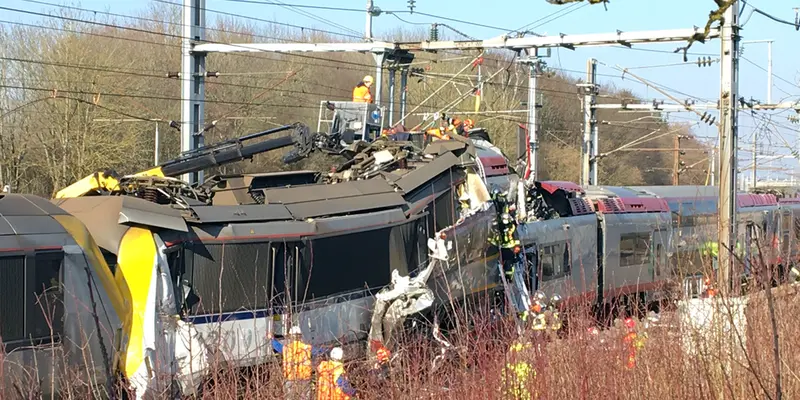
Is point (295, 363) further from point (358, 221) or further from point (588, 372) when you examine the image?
point (358, 221)

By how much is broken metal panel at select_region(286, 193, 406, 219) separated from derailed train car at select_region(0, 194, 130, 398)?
227cm

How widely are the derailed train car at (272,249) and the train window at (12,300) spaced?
1.01m

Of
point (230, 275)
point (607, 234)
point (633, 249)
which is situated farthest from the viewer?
point (633, 249)

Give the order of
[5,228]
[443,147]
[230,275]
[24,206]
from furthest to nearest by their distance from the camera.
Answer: [443,147] < [230,275] < [24,206] < [5,228]

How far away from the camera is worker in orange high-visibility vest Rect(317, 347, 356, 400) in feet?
19.2

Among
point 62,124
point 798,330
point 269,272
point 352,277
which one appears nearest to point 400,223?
point 352,277

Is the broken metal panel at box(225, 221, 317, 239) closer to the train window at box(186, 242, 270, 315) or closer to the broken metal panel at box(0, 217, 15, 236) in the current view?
the train window at box(186, 242, 270, 315)

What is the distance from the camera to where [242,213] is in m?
8.96

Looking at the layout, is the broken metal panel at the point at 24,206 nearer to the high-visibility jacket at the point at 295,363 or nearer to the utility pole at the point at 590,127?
the high-visibility jacket at the point at 295,363

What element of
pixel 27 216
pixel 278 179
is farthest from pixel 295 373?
pixel 278 179

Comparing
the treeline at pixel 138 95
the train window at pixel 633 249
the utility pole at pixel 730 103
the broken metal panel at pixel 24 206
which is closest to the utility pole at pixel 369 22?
the treeline at pixel 138 95

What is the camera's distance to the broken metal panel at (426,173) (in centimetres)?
1104

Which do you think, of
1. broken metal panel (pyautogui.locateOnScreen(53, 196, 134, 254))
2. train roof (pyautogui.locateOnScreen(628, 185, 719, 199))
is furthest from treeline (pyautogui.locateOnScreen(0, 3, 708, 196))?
broken metal panel (pyautogui.locateOnScreen(53, 196, 134, 254))

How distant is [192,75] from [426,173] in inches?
324
